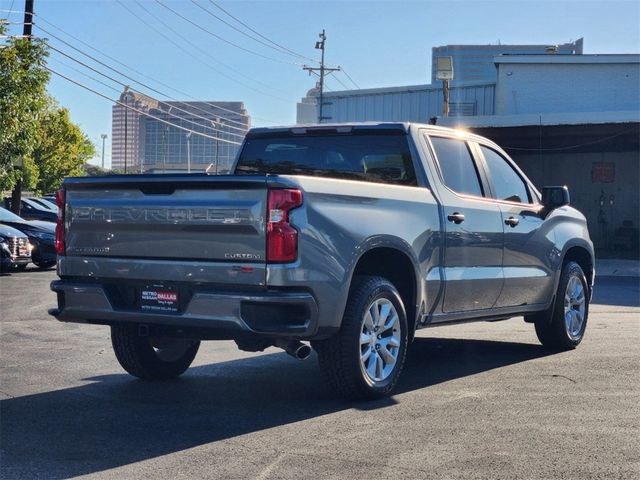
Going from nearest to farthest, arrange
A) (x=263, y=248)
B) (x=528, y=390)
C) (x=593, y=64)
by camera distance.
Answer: (x=263, y=248)
(x=528, y=390)
(x=593, y=64)

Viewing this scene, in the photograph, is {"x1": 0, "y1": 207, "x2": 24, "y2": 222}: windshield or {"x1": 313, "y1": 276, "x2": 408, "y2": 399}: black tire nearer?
{"x1": 313, "y1": 276, "x2": 408, "y2": 399}: black tire

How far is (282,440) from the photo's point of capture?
17.6ft

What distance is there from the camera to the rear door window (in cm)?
761

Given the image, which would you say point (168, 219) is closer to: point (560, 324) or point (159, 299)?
point (159, 299)

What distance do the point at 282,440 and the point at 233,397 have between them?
132 cm

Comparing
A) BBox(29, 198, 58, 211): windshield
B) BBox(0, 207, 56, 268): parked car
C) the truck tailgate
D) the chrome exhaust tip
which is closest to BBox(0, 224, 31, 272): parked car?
BBox(0, 207, 56, 268): parked car

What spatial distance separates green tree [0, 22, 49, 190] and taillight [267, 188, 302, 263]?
17.1m

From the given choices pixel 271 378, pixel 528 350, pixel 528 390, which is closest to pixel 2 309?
pixel 271 378

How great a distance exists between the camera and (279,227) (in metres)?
5.70

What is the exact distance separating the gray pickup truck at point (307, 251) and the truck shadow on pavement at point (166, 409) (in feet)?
1.22

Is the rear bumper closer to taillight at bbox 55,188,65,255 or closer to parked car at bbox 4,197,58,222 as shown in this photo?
taillight at bbox 55,188,65,255

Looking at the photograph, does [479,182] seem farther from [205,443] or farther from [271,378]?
[205,443]

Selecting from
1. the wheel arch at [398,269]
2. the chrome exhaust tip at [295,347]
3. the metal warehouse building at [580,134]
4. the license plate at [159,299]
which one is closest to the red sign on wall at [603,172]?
the metal warehouse building at [580,134]

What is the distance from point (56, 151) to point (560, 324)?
41.5 m
